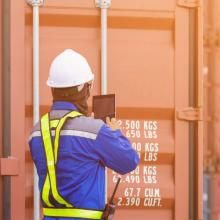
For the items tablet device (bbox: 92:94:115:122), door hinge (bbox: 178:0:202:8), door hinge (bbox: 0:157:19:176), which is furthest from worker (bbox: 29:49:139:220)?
door hinge (bbox: 178:0:202:8)

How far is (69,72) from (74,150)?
363 millimetres

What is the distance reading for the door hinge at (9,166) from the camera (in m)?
3.79

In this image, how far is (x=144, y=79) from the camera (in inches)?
153

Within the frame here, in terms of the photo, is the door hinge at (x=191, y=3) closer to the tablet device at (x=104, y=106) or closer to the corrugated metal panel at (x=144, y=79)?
the corrugated metal panel at (x=144, y=79)

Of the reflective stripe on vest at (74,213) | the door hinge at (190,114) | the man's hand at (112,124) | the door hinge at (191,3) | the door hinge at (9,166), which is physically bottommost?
the reflective stripe on vest at (74,213)

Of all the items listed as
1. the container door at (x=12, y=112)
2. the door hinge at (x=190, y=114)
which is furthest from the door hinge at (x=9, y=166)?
the door hinge at (x=190, y=114)

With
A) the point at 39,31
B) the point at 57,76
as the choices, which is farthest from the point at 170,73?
the point at 57,76

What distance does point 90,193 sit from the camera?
9.85 ft

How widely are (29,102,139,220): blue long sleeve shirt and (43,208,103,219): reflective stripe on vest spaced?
0.08ft

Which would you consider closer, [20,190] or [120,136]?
[120,136]

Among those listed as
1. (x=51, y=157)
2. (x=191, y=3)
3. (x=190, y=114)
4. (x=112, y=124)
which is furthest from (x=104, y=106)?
(x=191, y=3)

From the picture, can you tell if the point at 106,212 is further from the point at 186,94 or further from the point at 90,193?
the point at 186,94

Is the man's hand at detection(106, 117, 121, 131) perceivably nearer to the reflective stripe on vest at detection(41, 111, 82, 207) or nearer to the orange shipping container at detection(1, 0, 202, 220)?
the reflective stripe on vest at detection(41, 111, 82, 207)

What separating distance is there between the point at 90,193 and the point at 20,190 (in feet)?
2.95
